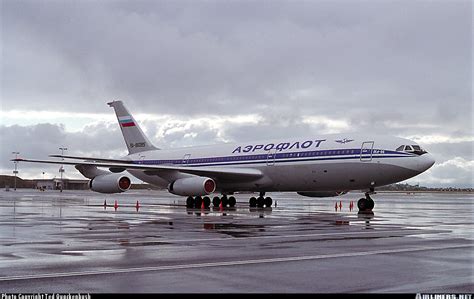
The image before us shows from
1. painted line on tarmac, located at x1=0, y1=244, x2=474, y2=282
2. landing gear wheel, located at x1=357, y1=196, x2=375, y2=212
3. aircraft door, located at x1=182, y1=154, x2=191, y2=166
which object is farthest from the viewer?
aircraft door, located at x1=182, y1=154, x2=191, y2=166

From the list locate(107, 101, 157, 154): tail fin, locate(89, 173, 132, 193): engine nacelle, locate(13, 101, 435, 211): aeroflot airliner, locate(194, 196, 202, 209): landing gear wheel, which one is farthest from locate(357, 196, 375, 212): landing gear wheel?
locate(107, 101, 157, 154): tail fin

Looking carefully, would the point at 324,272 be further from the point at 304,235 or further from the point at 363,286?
the point at 304,235

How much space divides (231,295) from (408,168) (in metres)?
23.7

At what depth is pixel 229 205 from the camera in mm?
38219

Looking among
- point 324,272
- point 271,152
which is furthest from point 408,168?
point 324,272

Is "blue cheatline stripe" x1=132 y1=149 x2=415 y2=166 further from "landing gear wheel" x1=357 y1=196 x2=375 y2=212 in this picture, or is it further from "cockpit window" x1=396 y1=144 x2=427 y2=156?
"landing gear wheel" x1=357 y1=196 x2=375 y2=212

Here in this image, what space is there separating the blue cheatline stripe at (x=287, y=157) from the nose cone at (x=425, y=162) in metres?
0.60

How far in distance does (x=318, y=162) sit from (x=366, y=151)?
2.92m

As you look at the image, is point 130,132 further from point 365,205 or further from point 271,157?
point 365,205

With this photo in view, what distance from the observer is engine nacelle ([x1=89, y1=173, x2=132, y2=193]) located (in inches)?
1393

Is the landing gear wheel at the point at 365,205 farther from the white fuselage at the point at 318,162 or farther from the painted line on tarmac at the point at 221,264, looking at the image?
the painted line on tarmac at the point at 221,264

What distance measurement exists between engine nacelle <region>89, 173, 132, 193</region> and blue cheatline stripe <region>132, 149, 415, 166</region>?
20.3ft

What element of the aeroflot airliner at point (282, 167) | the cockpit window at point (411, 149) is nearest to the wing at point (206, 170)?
the aeroflot airliner at point (282, 167)

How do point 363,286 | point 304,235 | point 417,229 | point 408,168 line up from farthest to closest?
1. point 408,168
2. point 417,229
3. point 304,235
4. point 363,286
